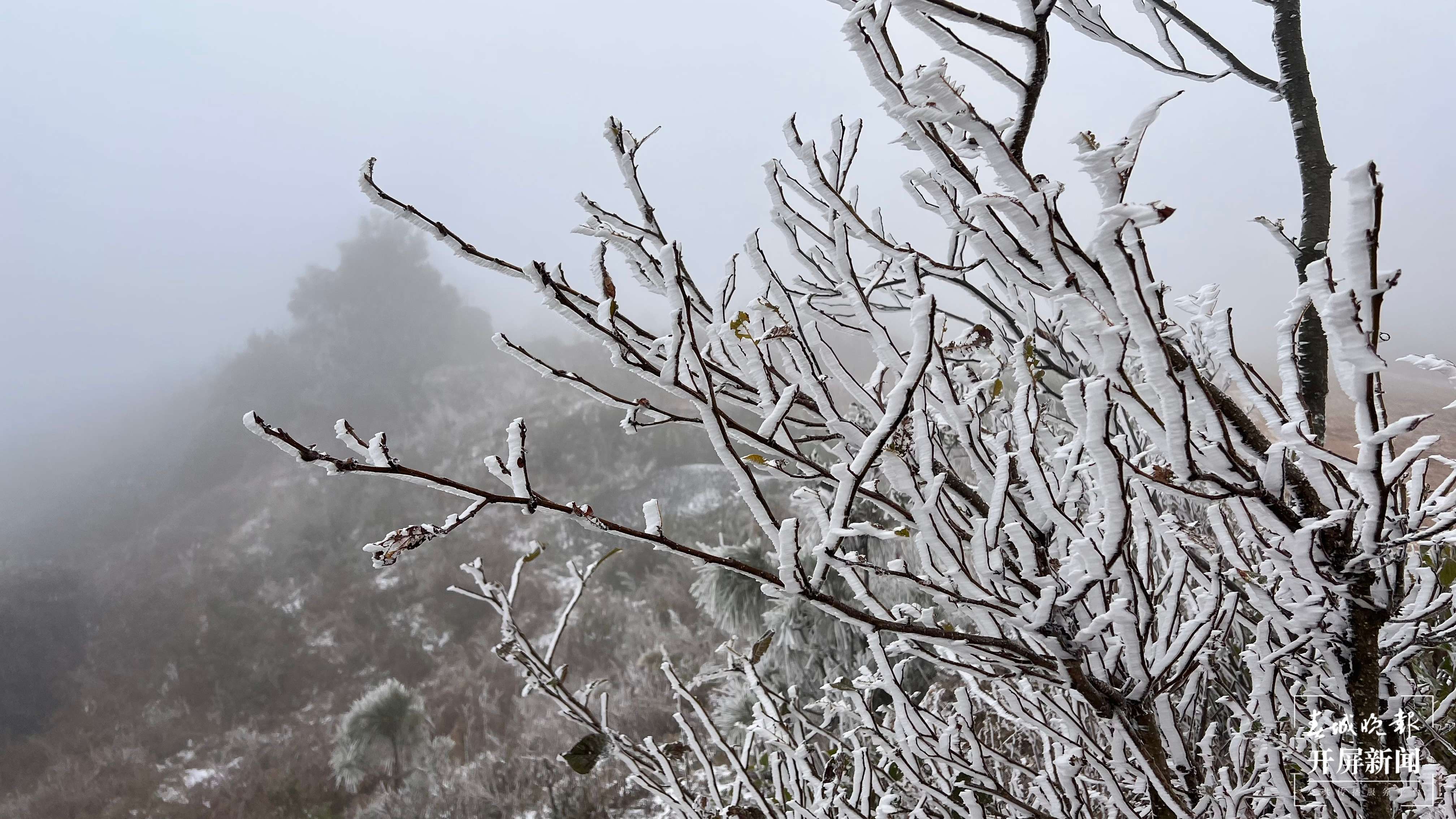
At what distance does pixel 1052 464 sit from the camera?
0.76 metres

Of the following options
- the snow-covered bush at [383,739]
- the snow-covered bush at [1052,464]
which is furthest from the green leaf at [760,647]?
the snow-covered bush at [383,739]

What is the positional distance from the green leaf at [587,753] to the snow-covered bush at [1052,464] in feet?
1.16

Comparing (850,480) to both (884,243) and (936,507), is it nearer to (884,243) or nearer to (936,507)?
(936,507)

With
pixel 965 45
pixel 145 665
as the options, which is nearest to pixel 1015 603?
pixel 965 45

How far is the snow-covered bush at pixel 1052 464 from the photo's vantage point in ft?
1.36

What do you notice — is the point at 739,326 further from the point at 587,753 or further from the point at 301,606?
the point at 301,606

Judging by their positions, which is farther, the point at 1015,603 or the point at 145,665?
the point at 145,665

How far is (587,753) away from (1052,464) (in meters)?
0.91

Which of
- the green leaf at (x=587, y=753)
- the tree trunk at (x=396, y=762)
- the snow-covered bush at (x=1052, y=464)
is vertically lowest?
the tree trunk at (x=396, y=762)

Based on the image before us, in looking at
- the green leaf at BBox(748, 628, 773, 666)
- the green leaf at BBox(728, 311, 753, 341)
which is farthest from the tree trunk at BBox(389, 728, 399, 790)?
the green leaf at BBox(728, 311, 753, 341)

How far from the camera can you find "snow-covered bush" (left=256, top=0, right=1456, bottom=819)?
41cm

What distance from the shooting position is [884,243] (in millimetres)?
594

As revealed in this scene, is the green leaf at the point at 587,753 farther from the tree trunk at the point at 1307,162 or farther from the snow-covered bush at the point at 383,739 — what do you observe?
the snow-covered bush at the point at 383,739

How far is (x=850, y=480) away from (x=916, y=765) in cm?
79
